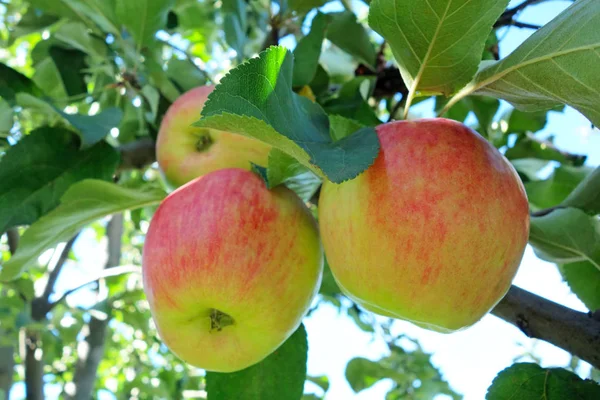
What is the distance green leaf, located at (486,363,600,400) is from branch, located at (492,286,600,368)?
4 centimetres

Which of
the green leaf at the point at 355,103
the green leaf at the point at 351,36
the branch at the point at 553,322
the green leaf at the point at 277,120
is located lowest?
the branch at the point at 553,322

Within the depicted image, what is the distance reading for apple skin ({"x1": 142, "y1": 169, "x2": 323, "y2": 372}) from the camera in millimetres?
808

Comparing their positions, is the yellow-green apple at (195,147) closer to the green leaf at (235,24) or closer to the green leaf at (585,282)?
the green leaf at (235,24)

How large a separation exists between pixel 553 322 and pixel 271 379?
0.48 m

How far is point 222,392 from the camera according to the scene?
40.3 inches

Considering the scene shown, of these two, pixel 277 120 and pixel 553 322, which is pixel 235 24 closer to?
pixel 277 120

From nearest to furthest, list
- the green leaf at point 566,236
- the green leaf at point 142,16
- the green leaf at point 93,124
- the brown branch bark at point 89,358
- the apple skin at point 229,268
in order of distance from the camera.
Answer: the apple skin at point 229,268
the green leaf at point 566,236
the green leaf at point 93,124
the green leaf at point 142,16
the brown branch bark at point 89,358

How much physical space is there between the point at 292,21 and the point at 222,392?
1.05m

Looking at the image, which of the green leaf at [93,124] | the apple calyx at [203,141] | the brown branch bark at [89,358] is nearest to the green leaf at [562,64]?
the apple calyx at [203,141]

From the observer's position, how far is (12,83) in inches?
53.4

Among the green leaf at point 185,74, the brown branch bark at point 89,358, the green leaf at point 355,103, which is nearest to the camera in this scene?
the green leaf at point 355,103

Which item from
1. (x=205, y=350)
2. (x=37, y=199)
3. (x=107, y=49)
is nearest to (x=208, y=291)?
(x=205, y=350)

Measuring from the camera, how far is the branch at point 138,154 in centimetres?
143

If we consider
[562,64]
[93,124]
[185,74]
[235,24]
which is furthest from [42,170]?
[562,64]
